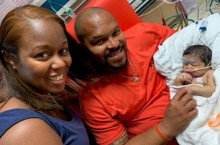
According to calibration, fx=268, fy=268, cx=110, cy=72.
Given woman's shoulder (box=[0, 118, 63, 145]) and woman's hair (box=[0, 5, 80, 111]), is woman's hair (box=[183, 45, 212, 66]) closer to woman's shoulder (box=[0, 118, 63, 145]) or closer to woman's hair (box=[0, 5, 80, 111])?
woman's hair (box=[0, 5, 80, 111])

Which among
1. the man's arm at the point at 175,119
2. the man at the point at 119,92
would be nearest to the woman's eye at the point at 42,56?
the man at the point at 119,92

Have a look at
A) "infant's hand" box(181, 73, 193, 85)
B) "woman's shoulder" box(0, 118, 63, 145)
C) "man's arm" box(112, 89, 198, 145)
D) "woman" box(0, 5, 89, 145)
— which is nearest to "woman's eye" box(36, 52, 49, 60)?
"woman" box(0, 5, 89, 145)

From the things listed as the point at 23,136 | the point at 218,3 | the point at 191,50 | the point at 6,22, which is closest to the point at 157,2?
the point at 218,3

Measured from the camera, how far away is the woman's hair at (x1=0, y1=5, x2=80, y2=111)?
1.03 meters

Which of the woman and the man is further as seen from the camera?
the man

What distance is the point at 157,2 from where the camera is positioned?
8.13ft

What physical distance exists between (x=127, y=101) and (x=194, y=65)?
15.9 inches

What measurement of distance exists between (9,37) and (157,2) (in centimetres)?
174

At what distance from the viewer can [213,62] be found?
1.44 m

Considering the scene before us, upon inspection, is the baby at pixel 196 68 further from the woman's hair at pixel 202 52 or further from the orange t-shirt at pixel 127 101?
the orange t-shirt at pixel 127 101

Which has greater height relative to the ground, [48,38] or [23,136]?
[48,38]

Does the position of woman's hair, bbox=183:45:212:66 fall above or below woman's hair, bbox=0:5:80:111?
below

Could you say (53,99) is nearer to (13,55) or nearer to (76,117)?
(76,117)

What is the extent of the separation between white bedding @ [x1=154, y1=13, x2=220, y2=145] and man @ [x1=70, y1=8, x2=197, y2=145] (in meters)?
0.04
